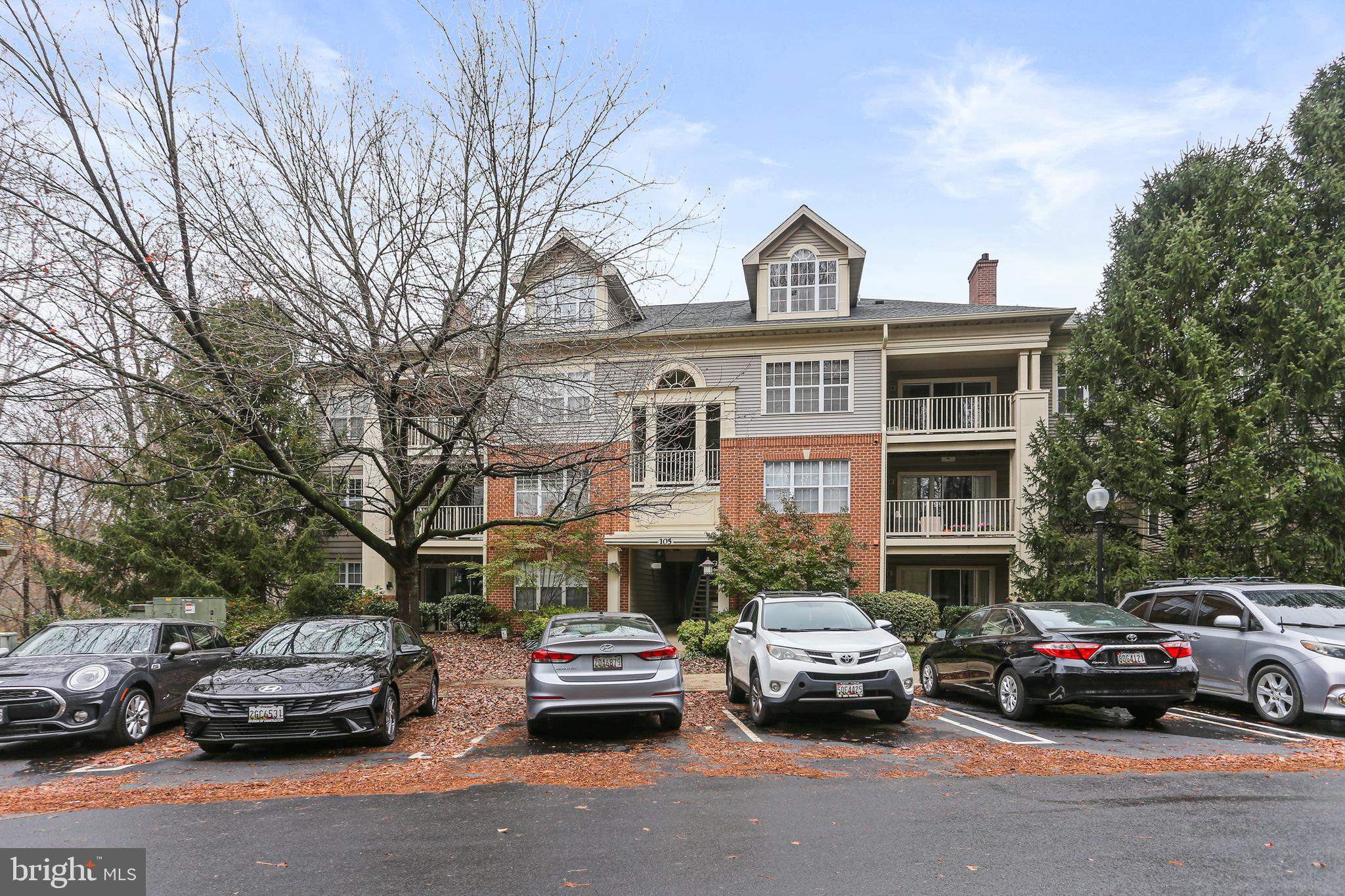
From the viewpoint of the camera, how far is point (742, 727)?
918 cm

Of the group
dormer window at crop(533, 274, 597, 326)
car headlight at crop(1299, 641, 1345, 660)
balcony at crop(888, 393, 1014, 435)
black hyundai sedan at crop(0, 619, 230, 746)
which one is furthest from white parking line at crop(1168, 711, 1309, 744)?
black hyundai sedan at crop(0, 619, 230, 746)

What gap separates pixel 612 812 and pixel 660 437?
739cm

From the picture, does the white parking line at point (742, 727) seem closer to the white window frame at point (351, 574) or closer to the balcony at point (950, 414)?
the balcony at point (950, 414)

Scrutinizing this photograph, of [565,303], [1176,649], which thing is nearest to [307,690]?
[565,303]

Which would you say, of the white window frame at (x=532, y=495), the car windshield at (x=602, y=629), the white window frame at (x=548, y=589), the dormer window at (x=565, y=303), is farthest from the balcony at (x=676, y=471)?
the car windshield at (x=602, y=629)

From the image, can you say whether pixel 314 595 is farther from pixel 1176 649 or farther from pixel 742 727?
pixel 1176 649

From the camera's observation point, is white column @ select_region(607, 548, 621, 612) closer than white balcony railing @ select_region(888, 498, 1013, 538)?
No

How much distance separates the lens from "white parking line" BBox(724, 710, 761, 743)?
27.7ft

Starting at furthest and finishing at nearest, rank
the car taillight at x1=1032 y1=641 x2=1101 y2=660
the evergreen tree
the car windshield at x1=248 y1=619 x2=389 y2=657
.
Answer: the evergreen tree, the car windshield at x1=248 y1=619 x2=389 y2=657, the car taillight at x1=1032 y1=641 x2=1101 y2=660

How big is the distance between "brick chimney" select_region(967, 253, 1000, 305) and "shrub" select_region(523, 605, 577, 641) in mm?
15377

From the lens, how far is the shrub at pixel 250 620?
17.7 meters

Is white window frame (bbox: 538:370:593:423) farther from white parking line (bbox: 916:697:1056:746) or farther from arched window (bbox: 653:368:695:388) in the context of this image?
arched window (bbox: 653:368:695:388)

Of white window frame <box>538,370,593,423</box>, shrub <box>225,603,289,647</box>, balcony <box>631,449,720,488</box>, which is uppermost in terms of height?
white window frame <box>538,370,593,423</box>

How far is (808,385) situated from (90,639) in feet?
53.9
